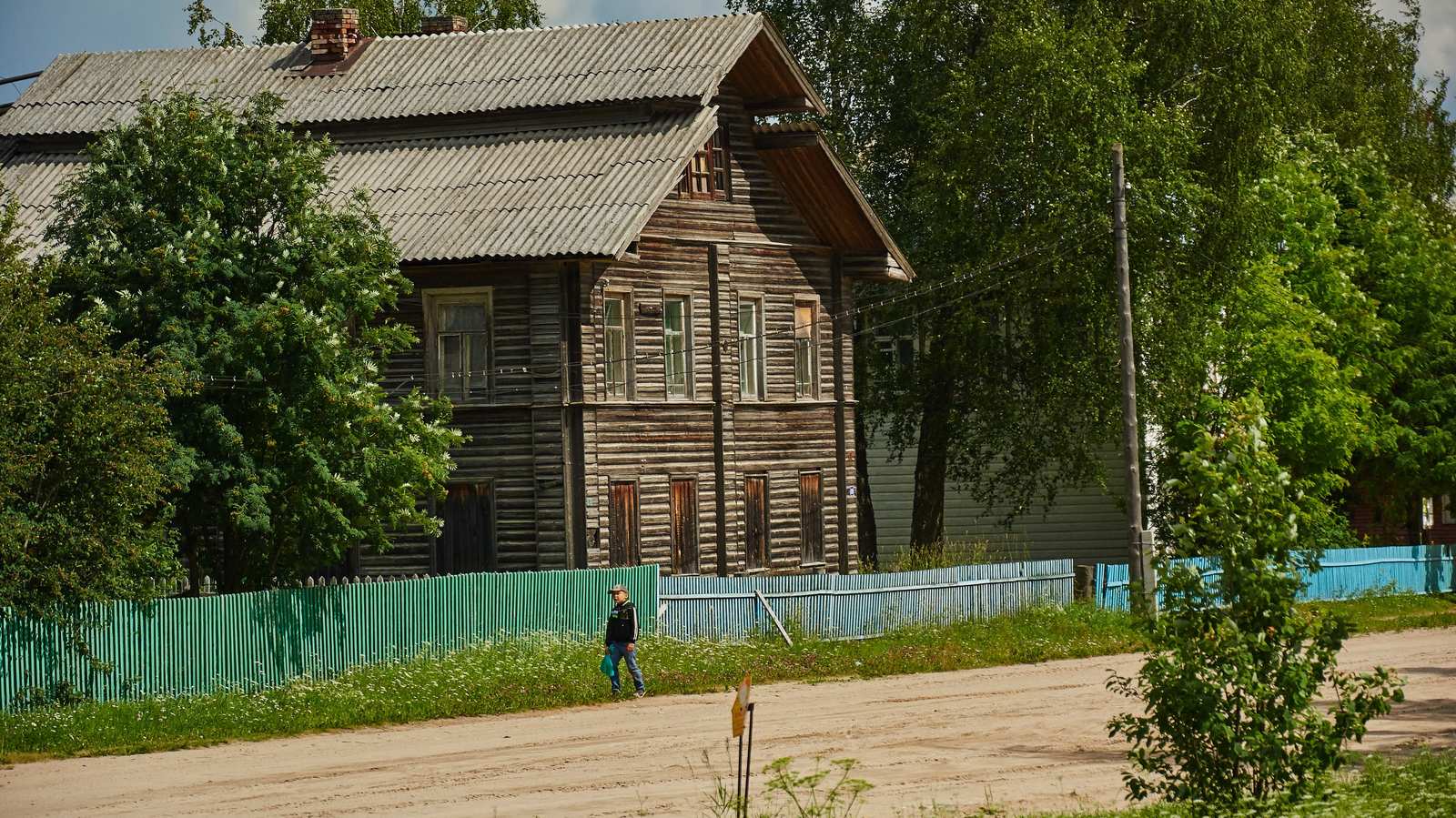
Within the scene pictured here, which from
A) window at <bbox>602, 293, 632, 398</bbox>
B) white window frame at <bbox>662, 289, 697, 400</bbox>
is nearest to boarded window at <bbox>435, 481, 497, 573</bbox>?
window at <bbox>602, 293, 632, 398</bbox>

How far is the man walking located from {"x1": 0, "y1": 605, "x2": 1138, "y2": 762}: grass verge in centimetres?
44

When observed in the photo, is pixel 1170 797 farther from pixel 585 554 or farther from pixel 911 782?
pixel 585 554

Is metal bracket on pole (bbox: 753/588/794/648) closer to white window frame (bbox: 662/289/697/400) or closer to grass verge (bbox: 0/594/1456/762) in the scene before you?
grass verge (bbox: 0/594/1456/762)

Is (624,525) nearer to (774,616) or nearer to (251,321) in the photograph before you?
Answer: (774,616)

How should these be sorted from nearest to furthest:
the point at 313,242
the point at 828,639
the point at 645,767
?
1. the point at 645,767
2. the point at 313,242
3. the point at 828,639

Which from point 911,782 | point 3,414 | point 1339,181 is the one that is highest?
point 1339,181

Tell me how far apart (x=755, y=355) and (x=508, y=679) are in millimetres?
11888

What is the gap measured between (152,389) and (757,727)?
7748mm

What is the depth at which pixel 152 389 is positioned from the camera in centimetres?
2208

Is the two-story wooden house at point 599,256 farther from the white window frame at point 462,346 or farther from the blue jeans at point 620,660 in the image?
the blue jeans at point 620,660

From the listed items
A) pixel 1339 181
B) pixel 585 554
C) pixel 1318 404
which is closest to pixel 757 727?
pixel 585 554

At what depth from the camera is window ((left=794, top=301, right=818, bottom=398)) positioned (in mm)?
35625

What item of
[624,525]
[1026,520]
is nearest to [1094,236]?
[1026,520]

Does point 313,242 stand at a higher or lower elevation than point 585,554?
higher
